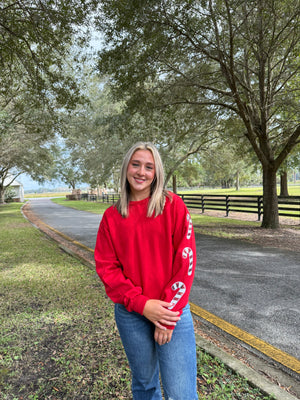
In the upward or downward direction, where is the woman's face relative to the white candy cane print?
upward

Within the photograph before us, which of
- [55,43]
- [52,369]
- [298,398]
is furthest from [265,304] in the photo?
[55,43]

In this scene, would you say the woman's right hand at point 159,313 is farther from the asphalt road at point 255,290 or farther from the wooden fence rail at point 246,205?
the wooden fence rail at point 246,205

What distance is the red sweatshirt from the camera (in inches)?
67.1

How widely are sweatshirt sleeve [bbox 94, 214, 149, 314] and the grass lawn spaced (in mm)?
1264

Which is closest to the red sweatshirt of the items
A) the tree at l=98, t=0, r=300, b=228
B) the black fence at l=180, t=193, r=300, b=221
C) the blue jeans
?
the blue jeans

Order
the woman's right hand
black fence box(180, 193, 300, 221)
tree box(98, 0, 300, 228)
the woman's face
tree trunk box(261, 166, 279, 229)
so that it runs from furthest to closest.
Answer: black fence box(180, 193, 300, 221)
tree trunk box(261, 166, 279, 229)
tree box(98, 0, 300, 228)
the woman's face
the woman's right hand

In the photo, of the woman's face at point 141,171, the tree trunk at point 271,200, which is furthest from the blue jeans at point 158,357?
the tree trunk at point 271,200

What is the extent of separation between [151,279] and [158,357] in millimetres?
451

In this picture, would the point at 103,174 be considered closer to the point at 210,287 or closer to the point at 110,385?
the point at 210,287

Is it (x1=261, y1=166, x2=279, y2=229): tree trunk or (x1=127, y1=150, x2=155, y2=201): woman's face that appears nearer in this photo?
(x1=127, y1=150, x2=155, y2=201): woman's face

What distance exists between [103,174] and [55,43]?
778 inches

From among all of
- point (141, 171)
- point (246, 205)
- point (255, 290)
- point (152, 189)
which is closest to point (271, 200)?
point (246, 205)

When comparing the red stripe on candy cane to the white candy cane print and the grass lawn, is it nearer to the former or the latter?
the white candy cane print

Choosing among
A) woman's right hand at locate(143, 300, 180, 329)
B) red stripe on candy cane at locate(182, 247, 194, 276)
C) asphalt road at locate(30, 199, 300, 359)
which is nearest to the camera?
woman's right hand at locate(143, 300, 180, 329)
